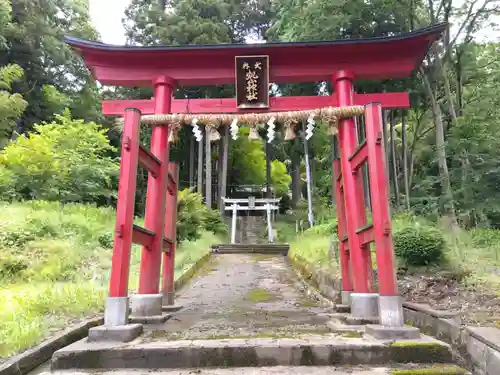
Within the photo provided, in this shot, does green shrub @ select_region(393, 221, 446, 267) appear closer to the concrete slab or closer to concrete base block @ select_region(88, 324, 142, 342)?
the concrete slab

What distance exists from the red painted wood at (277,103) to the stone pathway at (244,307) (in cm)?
313

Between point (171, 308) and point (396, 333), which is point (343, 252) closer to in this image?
point (396, 333)

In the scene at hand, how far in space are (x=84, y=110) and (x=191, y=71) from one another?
17.8 m

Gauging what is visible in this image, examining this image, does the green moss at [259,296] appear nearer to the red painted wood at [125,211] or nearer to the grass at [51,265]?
the grass at [51,265]

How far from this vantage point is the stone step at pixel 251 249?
53.9 ft

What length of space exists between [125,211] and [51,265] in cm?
450

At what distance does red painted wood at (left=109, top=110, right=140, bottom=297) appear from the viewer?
4379mm

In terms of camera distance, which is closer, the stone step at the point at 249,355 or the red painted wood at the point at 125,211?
the stone step at the point at 249,355

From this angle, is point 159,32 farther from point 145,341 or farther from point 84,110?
point 145,341

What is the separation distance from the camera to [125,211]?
14.6 feet

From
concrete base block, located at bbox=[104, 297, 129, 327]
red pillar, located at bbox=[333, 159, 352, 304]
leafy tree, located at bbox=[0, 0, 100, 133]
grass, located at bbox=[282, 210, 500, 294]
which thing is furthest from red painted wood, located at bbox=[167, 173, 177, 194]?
leafy tree, located at bbox=[0, 0, 100, 133]

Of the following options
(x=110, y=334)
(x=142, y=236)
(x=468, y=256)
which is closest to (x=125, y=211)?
(x=142, y=236)

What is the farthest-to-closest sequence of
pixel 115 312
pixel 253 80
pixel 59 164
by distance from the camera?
pixel 59 164 → pixel 253 80 → pixel 115 312

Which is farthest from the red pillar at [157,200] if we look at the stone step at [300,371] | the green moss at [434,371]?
the green moss at [434,371]
